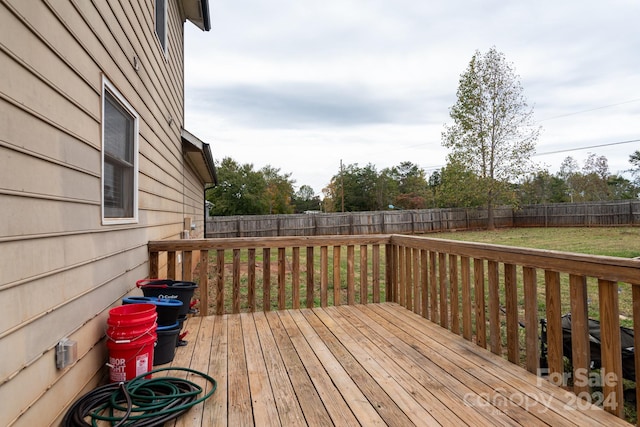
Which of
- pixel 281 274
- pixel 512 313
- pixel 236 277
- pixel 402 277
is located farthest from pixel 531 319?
pixel 236 277

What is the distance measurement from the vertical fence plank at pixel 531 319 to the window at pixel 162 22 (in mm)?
4633

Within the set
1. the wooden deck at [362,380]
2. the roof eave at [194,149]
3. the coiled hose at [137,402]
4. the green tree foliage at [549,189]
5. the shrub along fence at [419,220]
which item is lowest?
the wooden deck at [362,380]

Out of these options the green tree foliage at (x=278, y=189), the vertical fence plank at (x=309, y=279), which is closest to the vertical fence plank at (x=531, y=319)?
the vertical fence plank at (x=309, y=279)

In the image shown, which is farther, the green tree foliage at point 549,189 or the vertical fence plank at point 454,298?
the green tree foliage at point 549,189

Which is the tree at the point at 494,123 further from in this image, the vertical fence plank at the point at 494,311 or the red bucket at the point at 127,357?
the red bucket at the point at 127,357

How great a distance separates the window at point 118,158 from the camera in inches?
92.5

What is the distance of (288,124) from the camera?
23.5m

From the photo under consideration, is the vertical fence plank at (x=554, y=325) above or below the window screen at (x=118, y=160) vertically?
below

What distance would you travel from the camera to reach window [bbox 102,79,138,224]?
92.5 inches

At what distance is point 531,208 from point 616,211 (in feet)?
12.0

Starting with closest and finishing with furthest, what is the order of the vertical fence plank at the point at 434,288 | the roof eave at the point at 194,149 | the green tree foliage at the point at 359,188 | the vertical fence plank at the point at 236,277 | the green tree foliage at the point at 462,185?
the vertical fence plank at the point at 434,288 < the vertical fence plank at the point at 236,277 < the roof eave at the point at 194,149 < the green tree foliage at the point at 462,185 < the green tree foliage at the point at 359,188

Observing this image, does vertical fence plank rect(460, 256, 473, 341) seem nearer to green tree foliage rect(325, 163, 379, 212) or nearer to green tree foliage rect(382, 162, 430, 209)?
green tree foliage rect(325, 163, 379, 212)

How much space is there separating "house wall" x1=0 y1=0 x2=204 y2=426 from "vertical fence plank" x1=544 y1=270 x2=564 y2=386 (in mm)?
2575

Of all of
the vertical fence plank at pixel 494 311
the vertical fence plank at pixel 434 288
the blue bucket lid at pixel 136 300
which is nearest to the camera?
the blue bucket lid at pixel 136 300
